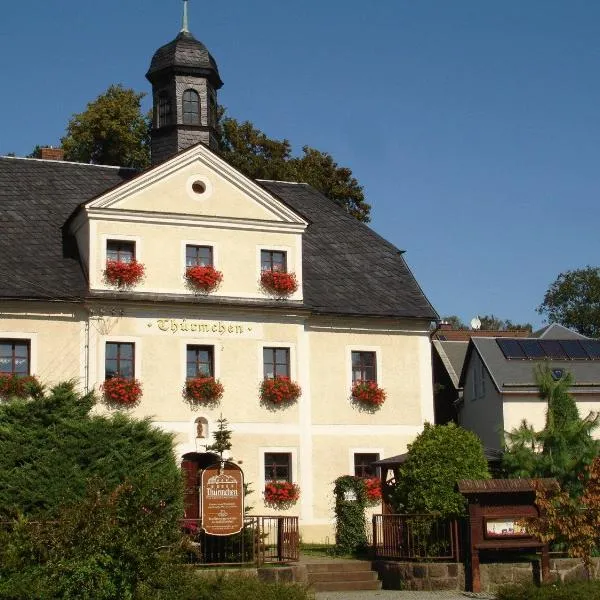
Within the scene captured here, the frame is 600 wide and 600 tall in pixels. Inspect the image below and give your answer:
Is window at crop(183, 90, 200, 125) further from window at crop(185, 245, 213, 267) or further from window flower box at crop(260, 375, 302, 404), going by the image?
window flower box at crop(260, 375, 302, 404)

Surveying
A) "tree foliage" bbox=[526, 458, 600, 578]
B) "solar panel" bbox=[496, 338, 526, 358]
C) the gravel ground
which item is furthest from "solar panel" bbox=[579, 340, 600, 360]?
"tree foliage" bbox=[526, 458, 600, 578]

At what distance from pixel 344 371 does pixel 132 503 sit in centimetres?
1555

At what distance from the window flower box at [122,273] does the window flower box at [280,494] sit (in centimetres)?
643

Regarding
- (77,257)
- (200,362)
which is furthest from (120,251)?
(200,362)

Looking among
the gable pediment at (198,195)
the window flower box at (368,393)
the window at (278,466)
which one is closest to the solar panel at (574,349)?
the window flower box at (368,393)

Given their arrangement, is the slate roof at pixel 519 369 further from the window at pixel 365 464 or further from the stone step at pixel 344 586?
the stone step at pixel 344 586

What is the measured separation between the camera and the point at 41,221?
103 ft

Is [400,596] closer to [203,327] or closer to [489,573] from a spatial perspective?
[489,573]

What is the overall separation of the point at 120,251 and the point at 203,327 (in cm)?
295

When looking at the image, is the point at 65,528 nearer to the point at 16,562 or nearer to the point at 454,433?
the point at 16,562

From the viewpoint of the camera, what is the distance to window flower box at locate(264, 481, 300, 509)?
29.5 meters

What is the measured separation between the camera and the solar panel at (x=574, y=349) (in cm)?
3688

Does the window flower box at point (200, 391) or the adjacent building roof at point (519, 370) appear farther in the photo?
the adjacent building roof at point (519, 370)

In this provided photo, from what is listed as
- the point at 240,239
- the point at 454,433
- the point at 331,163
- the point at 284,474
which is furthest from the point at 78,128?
the point at 454,433
